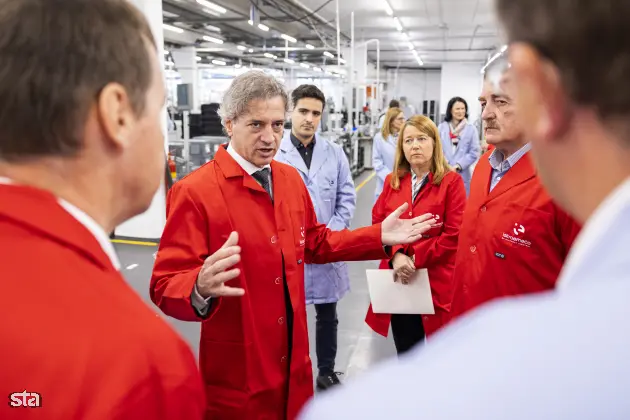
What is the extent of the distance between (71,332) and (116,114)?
0.30m

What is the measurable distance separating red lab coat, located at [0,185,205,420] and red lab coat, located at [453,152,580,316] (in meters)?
1.34

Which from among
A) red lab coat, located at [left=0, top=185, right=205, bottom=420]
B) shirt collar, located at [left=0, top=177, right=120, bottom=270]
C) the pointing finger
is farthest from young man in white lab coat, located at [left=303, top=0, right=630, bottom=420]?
the pointing finger

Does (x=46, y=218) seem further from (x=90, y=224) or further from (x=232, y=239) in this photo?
(x=232, y=239)

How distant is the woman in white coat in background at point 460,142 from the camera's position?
579cm

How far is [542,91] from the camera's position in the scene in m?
0.43

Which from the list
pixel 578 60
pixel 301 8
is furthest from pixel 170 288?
pixel 301 8

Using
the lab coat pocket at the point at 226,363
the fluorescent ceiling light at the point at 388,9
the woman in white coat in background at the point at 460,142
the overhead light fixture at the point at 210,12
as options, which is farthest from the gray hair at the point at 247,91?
the overhead light fixture at the point at 210,12

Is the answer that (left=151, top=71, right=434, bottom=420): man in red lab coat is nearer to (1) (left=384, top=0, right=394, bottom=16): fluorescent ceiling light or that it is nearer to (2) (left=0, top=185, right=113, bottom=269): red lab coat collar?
(2) (left=0, top=185, right=113, bottom=269): red lab coat collar

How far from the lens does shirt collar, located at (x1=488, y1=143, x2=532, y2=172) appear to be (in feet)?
5.99

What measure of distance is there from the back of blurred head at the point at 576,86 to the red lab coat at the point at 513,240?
1.27 m

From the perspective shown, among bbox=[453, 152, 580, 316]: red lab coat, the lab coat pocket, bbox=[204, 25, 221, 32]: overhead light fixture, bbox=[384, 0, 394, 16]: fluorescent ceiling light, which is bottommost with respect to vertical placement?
the lab coat pocket

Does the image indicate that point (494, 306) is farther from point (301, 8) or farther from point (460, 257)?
point (301, 8)

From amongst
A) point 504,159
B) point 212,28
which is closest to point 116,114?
point 504,159

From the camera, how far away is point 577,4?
1.25 feet
